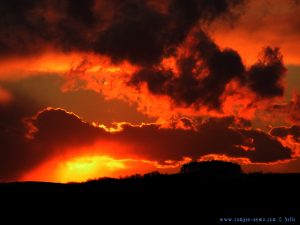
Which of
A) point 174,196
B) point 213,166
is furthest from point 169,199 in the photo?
point 213,166

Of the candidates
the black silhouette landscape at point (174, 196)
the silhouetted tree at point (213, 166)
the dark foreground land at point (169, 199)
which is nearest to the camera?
the dark foreground land at point (169, 199)

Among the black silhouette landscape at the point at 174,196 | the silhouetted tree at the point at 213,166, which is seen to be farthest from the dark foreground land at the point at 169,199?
the silhouetted tree at the point at 213,166

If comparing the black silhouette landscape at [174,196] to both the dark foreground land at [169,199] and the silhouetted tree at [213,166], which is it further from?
the silhouetted tree at [213,166]

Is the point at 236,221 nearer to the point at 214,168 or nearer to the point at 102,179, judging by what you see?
the point at 102,179

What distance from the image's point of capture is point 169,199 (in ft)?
119

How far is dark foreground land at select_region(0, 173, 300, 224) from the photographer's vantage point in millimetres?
33875

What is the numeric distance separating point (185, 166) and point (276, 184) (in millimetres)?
16704

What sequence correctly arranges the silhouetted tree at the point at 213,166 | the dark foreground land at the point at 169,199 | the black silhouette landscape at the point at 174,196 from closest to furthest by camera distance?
the dark foreground land at the point at 169,199 → the black silhouette landscape at the point at 174,196 → the silhouetted tree at the point at 213,166

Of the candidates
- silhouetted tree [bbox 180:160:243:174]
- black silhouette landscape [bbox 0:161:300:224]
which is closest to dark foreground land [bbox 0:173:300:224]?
black silhouette landscape [bbox 0:161:300:224]

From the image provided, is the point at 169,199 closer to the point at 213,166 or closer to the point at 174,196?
the point at 174,196

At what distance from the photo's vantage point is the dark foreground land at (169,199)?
33.9 m

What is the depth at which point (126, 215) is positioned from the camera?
34156 mm

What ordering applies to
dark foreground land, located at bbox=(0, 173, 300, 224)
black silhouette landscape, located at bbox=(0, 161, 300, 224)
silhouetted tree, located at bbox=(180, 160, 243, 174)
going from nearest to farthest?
dark foreground land, located at bbox=(0, 173, 300, 224) < black silhouette landscape, located at bbox=(0, 161, 300, 224) < silhouetted tree, located at bbox=(180, 160, 243, 174)

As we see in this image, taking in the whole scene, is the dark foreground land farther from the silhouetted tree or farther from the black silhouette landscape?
the silhouetted tree
